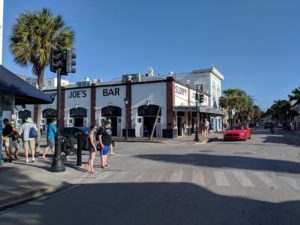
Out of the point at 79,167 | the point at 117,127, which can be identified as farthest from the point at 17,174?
the point at 117,127

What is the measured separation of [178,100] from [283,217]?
3020cm

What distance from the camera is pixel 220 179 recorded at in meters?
10.3

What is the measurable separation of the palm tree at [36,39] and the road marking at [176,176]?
9.37 metres

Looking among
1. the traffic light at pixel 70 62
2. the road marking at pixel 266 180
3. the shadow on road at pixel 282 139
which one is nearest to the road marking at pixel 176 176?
the road marking at pixel 266 180

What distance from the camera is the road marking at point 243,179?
9523mm

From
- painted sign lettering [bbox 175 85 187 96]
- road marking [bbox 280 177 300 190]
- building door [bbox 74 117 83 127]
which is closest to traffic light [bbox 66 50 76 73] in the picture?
road marking [bbox 280 177 300 190]

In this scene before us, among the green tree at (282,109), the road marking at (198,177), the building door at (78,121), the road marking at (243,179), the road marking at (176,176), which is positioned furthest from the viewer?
the green tree at (282,109)

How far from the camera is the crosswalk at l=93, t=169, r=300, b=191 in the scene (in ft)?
31.3

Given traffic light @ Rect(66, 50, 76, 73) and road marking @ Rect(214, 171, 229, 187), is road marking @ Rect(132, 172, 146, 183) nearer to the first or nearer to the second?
road marking @ Rect(214, 171, 229, 187)

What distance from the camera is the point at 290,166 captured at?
13.4 meters

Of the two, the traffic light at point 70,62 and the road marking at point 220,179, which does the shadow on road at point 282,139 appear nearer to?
the road marking at point 220,179

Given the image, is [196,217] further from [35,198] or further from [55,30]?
[55,30]

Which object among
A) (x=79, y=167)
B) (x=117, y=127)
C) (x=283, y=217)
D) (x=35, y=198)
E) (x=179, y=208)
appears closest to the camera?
(x=283, y=217)

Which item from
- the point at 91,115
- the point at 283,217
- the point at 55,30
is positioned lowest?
the point at 283,217
